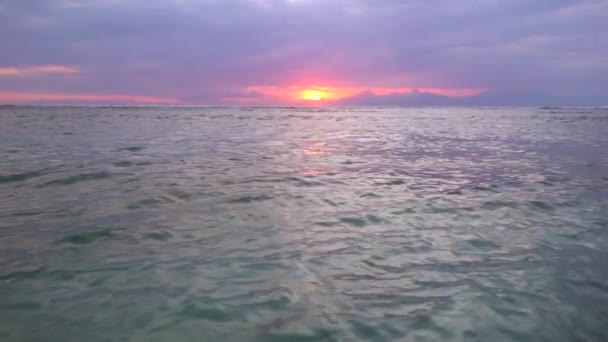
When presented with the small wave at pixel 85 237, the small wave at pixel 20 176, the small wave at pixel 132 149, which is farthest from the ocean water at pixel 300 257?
the small wave at pixel 132 149

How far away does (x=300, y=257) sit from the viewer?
6078 millimetres

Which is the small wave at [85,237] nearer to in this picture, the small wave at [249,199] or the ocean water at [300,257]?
the ocean water at [300,257]

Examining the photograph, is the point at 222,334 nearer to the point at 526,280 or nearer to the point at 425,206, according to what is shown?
the point at 526,280

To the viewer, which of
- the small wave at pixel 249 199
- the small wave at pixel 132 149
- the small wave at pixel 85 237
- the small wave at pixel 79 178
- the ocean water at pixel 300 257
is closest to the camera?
the ocean water at pixel 300 257

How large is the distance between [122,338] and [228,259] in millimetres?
2049

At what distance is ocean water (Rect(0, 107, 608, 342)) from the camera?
14.2 ft

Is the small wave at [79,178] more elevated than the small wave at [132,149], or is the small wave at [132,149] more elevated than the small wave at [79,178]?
the small wave at [132,149]

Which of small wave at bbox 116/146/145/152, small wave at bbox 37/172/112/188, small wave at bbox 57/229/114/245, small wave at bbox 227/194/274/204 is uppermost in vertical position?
small wave at bbox 116/146/145/152

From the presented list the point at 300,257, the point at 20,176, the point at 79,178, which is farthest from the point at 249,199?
the point at 20,176

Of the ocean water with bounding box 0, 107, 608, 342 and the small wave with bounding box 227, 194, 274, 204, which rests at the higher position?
the small wave with bounding box 227, 194, 274, 204

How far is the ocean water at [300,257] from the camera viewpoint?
A: 4320 millimetres

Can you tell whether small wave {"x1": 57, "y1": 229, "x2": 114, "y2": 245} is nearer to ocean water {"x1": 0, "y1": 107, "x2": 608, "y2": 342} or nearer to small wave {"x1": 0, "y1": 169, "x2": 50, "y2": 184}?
ocean water {"x1": 0, "y1": 107, "x2": 608, "y2": 342}

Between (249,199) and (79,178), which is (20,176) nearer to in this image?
(79,178)

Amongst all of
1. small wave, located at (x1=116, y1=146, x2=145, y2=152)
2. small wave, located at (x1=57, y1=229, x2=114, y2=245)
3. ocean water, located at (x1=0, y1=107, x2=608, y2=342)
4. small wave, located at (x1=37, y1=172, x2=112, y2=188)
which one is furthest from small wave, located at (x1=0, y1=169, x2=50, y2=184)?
small wave, located at (x1=116, y1=146, x2=145, y2=152)
